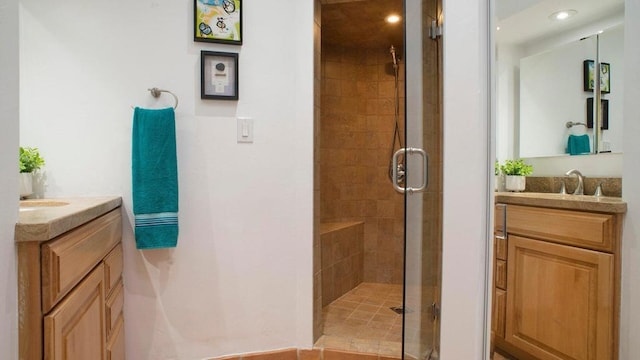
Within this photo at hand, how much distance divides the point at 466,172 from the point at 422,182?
0.19 meters

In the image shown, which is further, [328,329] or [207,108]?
[328,329]

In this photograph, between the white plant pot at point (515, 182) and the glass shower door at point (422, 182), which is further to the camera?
the white plant pot at point (515, 182)

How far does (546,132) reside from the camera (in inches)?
72.4

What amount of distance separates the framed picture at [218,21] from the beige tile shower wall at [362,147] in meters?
1.44

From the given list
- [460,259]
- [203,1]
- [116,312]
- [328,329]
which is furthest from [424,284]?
[203,1]

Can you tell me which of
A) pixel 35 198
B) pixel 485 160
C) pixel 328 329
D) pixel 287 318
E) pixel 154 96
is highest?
pixel 154 96

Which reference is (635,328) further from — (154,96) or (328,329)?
(154,96)

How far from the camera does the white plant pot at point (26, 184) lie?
1294 millimetres

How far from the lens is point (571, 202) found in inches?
55.1

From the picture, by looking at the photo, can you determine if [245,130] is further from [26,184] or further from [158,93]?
[26,184]

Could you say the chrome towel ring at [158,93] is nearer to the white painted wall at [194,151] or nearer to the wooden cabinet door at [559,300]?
the white painted wall at [194,151]

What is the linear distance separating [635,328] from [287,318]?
1528mm

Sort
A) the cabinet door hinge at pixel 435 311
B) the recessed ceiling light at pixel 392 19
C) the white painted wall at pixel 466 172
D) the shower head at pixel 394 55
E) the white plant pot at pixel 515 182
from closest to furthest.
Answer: the white painted wall at pixel 466 172 < the cabinet door hinge at pixel 435 311 < the white plant pot at pixel 515 182 < the recessed ceiling light at pixel 392 19 < the shower head at pixel 394 55

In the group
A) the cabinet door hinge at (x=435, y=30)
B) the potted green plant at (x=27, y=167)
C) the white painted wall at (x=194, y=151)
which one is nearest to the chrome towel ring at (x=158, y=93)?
the white painted wall at (x=194, y=151)
